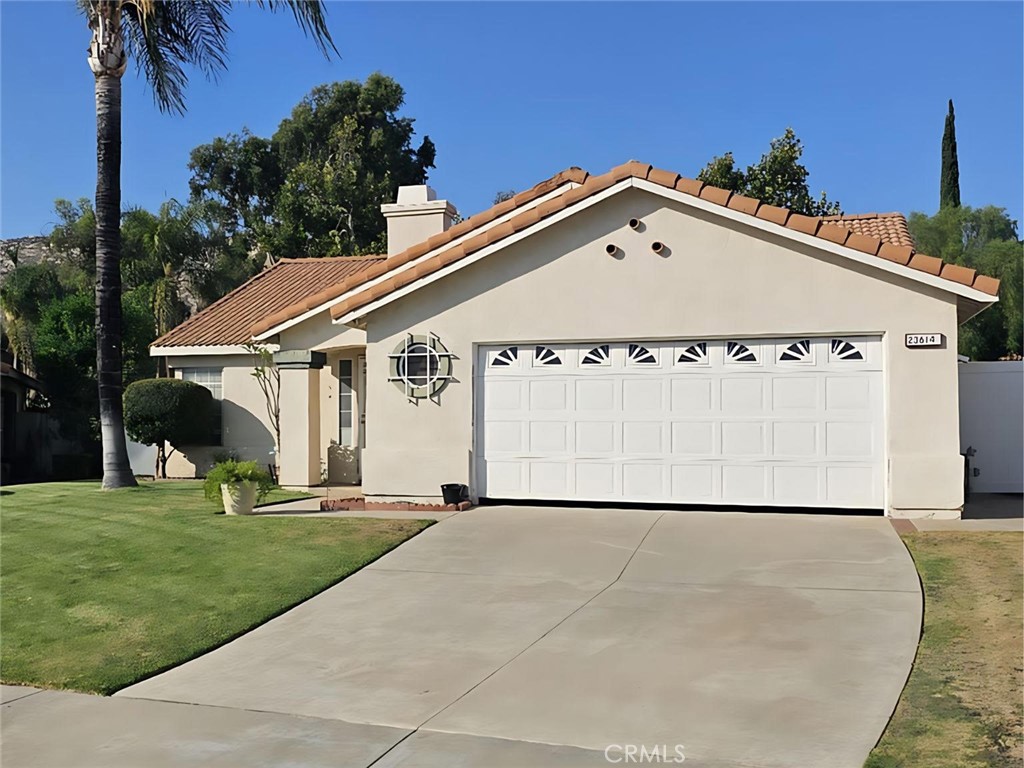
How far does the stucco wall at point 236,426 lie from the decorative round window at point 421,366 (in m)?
6.65

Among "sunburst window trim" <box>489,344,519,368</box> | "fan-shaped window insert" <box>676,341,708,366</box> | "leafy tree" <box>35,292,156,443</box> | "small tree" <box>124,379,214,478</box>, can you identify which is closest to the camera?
"fan-shaped window insert" <box>676,341,708,366</box>

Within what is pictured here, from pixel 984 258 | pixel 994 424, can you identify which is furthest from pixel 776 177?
pixel 994 424

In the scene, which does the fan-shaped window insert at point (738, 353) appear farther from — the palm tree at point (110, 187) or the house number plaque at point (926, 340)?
the palm tree at point (110, 187)

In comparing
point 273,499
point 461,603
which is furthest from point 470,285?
point 461,603

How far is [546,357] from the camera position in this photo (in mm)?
13914

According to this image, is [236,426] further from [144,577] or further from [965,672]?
[965,672]

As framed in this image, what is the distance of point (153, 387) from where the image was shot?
768 inches

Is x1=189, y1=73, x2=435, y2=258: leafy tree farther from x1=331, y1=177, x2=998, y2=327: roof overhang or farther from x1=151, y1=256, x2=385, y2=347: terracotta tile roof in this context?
x1=331, y1=177, x2=998, y2=327: roof overhang

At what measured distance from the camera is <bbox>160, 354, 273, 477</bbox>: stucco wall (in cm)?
2006

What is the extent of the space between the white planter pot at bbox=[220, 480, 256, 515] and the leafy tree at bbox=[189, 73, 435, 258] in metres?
28.5

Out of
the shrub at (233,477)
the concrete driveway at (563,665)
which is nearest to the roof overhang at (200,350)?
the shrub at (233,477)

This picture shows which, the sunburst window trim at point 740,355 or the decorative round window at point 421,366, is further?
the decorative round window at point 421,366

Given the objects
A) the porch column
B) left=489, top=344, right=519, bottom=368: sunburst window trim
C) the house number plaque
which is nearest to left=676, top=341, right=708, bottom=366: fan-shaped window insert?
left=489, top=344, right=519, bottom=368: sunburst window trim

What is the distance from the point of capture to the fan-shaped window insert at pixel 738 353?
1299 cm
